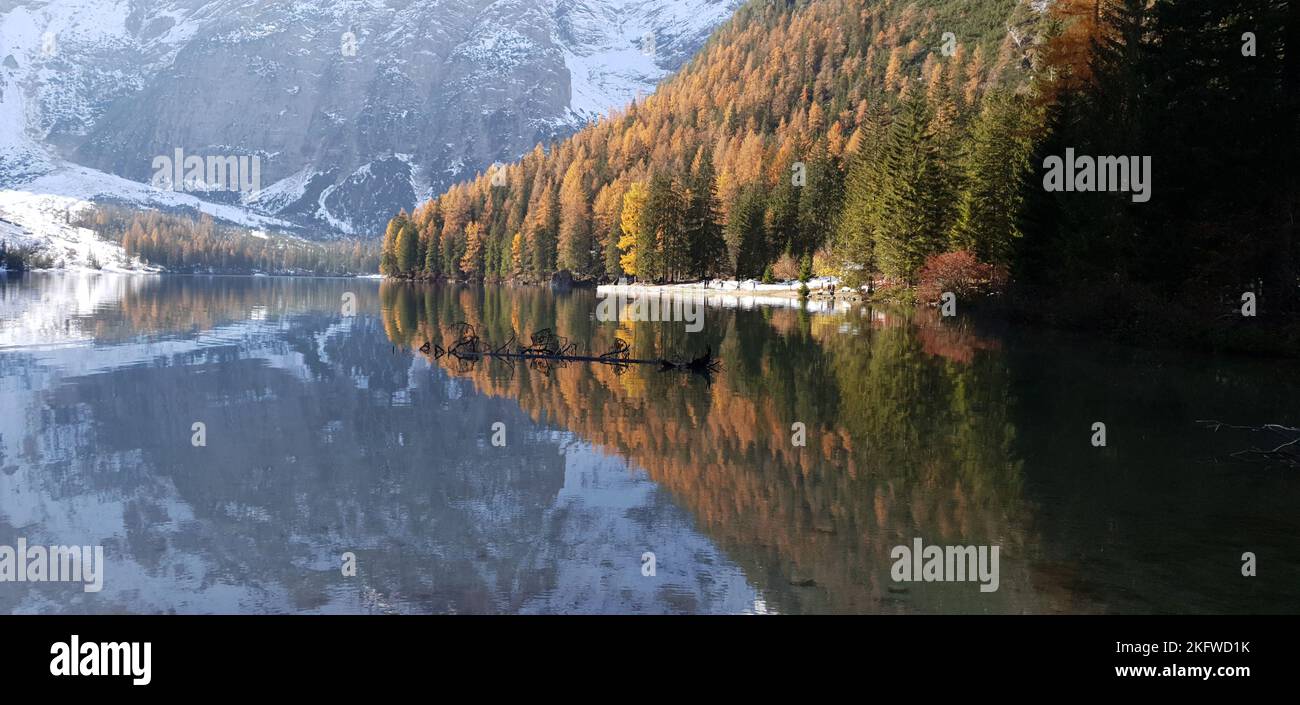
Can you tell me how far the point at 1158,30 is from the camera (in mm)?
34375

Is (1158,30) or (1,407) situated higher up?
(1158,30)

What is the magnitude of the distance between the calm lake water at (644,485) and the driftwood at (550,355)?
3.31 ft

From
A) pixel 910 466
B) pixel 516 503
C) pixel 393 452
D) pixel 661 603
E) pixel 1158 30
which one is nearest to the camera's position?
pixel 661 603

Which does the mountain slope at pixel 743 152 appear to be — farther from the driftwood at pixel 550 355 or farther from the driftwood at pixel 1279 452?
the driftwood at pixel 1279 452

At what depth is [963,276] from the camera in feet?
195

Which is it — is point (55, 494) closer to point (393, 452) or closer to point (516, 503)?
point (393, 452)

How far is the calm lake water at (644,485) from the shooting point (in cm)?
1016

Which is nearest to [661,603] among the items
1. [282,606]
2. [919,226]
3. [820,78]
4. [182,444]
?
[282,606]
